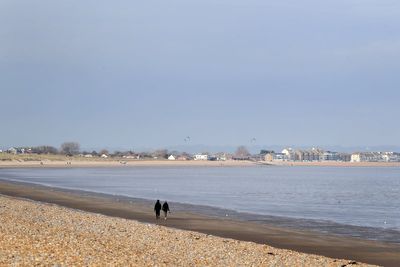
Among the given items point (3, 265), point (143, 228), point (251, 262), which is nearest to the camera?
point (3, 265)

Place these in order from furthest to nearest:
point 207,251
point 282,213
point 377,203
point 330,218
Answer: point 377,203, point 282,213, point 330,218, point 207,251

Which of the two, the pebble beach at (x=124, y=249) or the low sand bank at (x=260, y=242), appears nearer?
the pebble beach at (x=124, y=249)

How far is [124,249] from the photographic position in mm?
17406

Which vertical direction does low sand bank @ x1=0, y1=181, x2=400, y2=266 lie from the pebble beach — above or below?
below

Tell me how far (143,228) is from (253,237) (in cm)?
448

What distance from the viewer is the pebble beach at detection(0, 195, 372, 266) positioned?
1455cm

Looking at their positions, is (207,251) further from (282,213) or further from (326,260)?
(282,213)

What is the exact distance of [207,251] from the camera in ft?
61.7

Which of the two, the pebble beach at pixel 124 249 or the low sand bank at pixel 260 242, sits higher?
the pebble beach at pixel 124 249

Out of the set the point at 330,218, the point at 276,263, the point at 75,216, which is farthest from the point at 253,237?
the point at 330,218

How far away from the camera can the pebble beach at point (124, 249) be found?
14.5 metres

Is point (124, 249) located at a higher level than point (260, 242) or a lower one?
higher

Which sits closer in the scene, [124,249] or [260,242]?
[124,249]

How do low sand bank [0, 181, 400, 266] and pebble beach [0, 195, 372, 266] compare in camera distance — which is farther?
low sand bank [0, 181, 400, 266]
